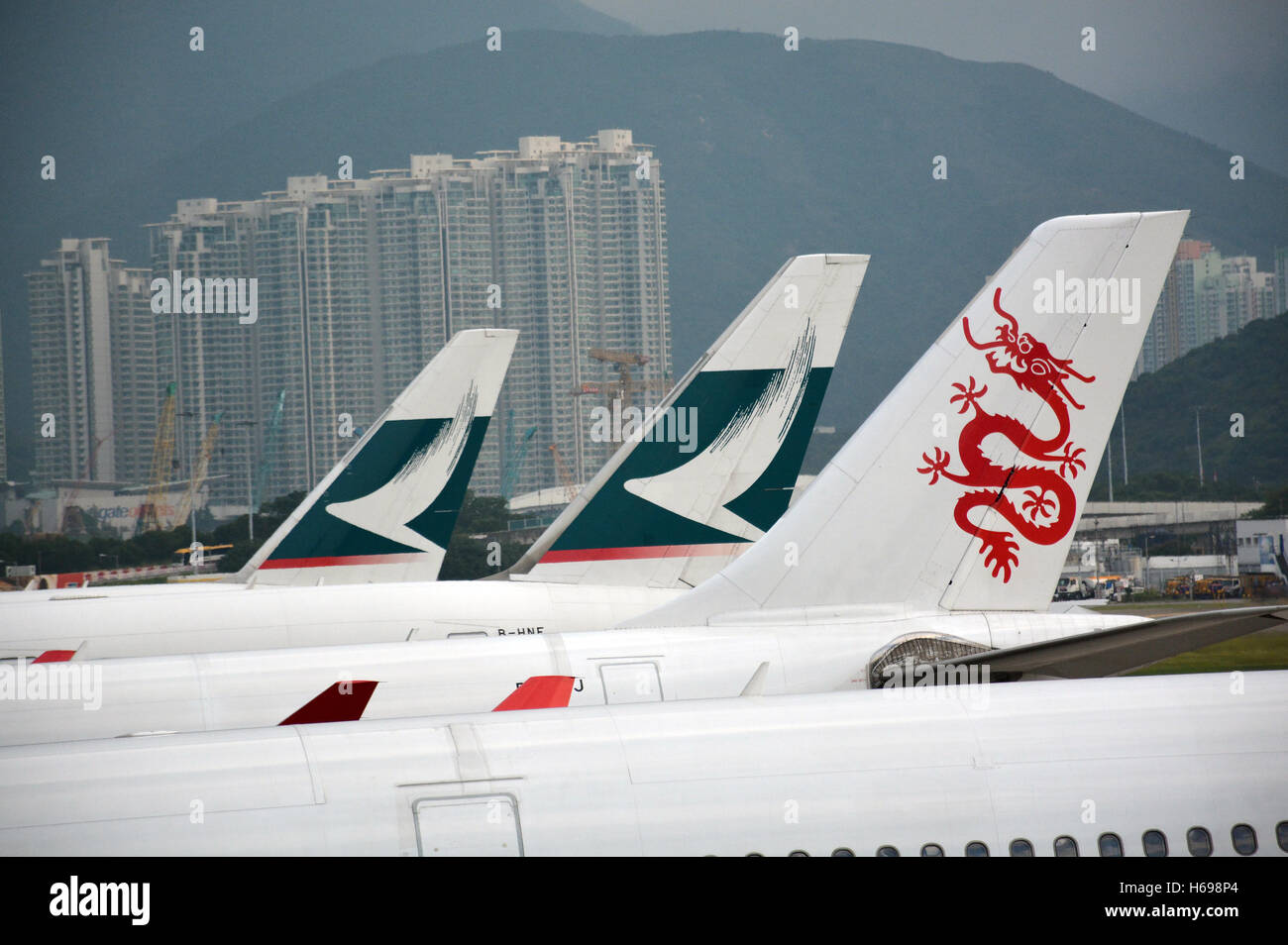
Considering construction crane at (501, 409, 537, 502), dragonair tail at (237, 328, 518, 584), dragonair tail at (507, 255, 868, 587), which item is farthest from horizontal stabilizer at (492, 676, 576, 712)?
construction crane at (501, 409, 537, 502)

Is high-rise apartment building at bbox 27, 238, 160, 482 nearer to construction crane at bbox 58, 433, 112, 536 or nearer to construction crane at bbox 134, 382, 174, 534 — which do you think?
construction crane at bbox 58, 433, 112, 536

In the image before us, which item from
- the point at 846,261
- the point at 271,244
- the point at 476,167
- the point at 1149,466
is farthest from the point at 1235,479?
the point at 271,244

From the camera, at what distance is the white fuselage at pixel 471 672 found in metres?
7.63

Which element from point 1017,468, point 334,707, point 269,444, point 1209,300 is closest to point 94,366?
point 269,444

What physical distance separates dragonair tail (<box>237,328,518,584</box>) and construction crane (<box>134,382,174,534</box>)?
107m

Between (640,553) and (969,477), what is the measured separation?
19.7 ft

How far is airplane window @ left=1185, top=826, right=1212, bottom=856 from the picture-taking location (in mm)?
4652

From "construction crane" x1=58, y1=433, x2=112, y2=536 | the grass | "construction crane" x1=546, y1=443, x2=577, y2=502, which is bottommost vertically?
the grass

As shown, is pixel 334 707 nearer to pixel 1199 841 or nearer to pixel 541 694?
pixel 541 694

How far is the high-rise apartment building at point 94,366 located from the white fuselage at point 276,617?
135m

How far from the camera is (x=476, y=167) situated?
148375 mm
